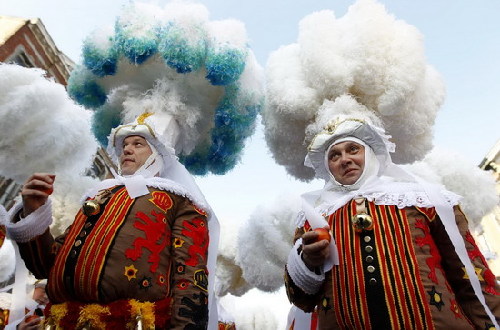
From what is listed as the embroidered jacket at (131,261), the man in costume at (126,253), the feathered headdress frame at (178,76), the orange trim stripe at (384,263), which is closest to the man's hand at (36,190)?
the man in costume at (126,253)

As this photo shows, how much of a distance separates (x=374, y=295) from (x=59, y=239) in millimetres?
1855

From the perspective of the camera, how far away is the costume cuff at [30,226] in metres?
2.45

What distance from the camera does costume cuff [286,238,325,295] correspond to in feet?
7.18

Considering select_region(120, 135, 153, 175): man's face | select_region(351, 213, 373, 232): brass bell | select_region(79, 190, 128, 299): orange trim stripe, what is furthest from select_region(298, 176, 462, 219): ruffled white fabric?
select_region(120, 135, 153, 175): man's face

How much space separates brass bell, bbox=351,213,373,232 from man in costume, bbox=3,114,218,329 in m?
0.87

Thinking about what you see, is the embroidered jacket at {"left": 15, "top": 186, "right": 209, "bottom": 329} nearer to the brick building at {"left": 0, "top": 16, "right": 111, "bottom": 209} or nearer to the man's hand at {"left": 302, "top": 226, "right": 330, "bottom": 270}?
the man's hand at {"left": 302, "top": 226, "right": 330, "bottom": 270}

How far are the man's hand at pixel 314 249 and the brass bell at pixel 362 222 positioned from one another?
138 millimetres

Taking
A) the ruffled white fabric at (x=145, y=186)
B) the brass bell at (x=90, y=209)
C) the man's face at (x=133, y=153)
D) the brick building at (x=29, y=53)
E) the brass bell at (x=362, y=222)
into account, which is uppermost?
the brick building at (x=29, y=53)

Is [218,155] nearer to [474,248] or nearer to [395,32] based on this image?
[395,32]

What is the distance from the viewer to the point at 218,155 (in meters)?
4.07

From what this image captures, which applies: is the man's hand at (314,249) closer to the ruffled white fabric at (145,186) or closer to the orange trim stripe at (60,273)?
the ruffled white fabric at (145,186)

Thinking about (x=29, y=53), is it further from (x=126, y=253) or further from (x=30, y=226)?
(x=126, y=253)

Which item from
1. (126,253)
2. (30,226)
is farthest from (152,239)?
(30,226)

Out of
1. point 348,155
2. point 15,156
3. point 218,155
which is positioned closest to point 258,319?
point 218,155
